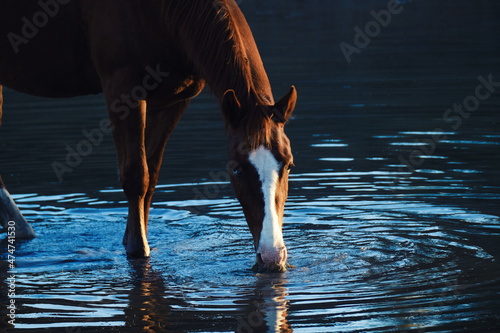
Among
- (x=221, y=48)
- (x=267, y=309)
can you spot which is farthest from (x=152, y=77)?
(x=267, y=309)

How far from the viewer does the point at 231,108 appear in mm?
5090

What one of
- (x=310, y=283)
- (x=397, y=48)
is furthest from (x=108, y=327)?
(x=397, y=48)

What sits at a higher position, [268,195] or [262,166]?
[262,166]

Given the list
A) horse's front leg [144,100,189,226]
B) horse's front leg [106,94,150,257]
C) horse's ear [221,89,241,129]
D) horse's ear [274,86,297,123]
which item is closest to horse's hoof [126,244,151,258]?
horse's front leg [106,94,150,257]

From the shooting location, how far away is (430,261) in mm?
5719

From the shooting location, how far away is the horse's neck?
529 cm

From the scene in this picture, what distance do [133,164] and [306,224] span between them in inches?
62.1

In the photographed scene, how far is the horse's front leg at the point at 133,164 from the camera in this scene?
6.10m

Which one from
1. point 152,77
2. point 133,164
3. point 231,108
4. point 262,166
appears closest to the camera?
point 262,166

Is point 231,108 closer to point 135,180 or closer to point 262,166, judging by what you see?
point 262,166

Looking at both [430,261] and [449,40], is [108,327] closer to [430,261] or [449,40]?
[430,261]

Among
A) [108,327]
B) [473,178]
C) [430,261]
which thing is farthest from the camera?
[473,178]

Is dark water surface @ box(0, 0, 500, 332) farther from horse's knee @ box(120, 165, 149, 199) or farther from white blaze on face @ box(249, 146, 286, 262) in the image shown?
horse's knee @ box(120, 165, 149, 199)

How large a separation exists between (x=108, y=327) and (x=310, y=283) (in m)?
1.31
